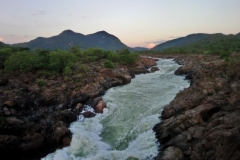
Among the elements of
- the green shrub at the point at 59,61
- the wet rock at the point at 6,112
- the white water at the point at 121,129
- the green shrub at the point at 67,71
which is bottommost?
the white water at the point at 121,129

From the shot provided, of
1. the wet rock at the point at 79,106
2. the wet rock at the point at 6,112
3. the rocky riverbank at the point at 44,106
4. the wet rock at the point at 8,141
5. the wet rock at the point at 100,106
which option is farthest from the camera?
the wet rock at the point at 79,106

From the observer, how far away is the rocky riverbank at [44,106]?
64.1 ft

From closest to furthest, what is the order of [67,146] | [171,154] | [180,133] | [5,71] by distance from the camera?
[171,154] → [180,133] → [67,146] → [5,71]

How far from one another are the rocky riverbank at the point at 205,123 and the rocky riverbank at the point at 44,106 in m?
9.90

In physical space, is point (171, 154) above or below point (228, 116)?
below

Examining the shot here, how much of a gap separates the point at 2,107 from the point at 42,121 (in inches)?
251

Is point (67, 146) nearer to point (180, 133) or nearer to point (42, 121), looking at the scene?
point (42, 121)

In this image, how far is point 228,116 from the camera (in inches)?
678

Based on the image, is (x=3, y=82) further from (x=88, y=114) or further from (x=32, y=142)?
(x=32, y=142)

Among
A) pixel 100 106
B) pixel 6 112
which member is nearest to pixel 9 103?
pixel 6 112

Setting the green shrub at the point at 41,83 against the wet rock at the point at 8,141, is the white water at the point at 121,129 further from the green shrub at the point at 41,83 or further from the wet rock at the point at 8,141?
the green shrub at the point at 41,83

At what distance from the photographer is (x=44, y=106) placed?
29.0 metres

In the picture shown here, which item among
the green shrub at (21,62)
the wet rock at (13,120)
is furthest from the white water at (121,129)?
the green shrub at (21,62)

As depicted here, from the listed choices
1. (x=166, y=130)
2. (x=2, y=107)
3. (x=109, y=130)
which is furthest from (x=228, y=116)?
(x=2, y=107)
